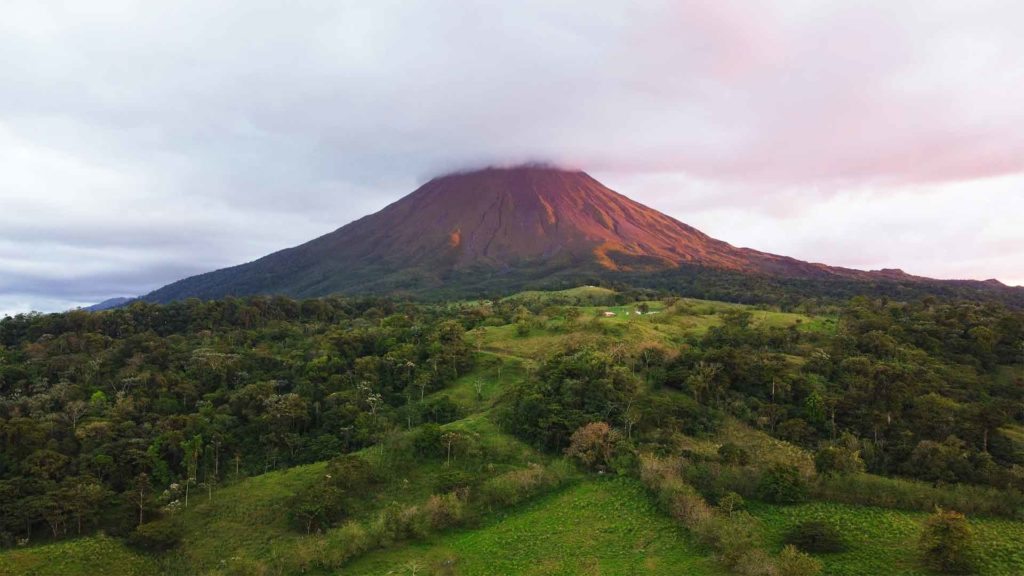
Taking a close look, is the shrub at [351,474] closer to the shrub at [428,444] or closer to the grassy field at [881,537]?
the shrub at [428,444]

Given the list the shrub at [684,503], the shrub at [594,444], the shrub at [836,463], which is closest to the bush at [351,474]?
the shrub at [594,444]

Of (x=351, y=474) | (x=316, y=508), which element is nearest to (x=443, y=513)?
(x=351, y=474)

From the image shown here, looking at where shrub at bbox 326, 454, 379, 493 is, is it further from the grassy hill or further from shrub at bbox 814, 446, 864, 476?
shrub at bbox 814, 446, 864, 476

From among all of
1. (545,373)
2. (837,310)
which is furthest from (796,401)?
(837,310)

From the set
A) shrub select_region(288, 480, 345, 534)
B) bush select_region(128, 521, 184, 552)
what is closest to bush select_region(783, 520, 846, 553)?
shrub select_region(288, 480, 345, 534)

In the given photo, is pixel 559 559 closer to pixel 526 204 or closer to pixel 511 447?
pixel 511 447
